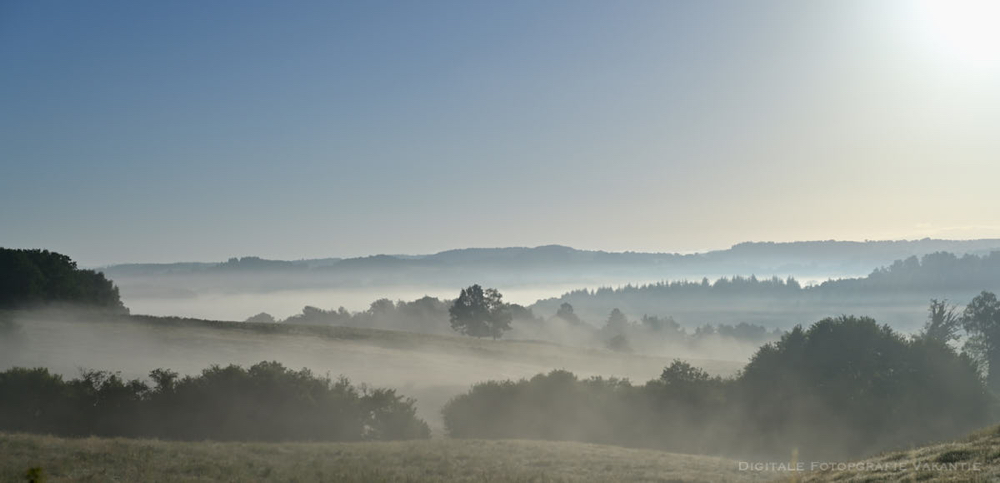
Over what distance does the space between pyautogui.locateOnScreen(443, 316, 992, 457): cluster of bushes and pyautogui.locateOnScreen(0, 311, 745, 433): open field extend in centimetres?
726

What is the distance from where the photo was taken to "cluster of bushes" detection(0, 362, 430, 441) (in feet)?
95.7

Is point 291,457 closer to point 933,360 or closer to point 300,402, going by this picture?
point 300,402

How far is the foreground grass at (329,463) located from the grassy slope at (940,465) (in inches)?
251

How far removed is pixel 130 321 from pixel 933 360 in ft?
251

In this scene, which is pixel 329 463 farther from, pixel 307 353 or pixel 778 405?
pixel 307 353

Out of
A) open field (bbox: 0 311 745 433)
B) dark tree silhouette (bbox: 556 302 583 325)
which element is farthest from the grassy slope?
dark tree silhouette (bbox: 556 302 583 325)

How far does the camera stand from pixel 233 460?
69.6 ft

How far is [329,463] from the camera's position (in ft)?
71.3

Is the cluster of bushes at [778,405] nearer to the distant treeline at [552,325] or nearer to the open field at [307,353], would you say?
Result: the open field at [307,353]

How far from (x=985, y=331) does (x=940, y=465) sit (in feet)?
277

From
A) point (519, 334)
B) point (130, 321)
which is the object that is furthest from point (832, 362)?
point (519, 334)

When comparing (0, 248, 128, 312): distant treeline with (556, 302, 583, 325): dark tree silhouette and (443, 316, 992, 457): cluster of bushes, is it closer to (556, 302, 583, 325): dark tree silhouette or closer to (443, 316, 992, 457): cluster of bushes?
(443, 316, 992, 457): cluster of bushes

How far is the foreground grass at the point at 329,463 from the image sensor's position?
18984mm

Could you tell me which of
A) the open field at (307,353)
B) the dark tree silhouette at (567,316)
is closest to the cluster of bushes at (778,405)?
the open field at (307,353)
